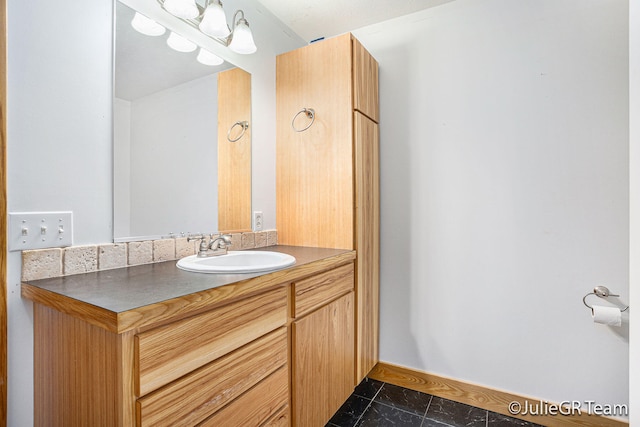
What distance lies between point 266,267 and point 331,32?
1808mm

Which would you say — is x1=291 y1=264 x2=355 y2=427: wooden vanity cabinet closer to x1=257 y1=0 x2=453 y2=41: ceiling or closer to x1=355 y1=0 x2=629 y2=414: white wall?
x1=355 y1=0 x2=629 y2=414: white wall

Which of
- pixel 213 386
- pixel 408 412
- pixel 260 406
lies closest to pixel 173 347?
pixel 213 386

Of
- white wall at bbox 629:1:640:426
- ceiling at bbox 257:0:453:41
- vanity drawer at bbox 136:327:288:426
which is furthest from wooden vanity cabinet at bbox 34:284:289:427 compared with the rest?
ceiling at bbox 257:0:453:41

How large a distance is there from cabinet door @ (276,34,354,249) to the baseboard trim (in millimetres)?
948

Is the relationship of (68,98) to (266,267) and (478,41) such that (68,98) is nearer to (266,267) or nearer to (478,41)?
(266,267)

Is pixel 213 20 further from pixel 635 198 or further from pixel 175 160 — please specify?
pixel 635 198

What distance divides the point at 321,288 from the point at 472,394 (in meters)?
1.15

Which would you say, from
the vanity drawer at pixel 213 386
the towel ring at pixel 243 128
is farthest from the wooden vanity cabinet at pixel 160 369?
the towel ring at pixel 243 128

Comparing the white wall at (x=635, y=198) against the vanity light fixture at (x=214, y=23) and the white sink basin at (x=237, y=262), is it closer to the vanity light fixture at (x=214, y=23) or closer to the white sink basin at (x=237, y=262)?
the white sink basin at (x=237, y=262)

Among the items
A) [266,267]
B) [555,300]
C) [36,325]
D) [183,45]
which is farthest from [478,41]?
[36,325]

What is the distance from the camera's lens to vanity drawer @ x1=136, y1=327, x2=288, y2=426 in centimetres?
78

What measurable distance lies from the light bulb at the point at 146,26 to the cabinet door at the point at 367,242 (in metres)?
0.99

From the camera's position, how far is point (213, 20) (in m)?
1.41

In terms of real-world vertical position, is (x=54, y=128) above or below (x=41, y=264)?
above
